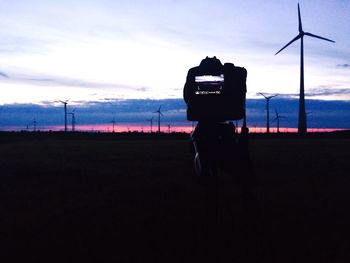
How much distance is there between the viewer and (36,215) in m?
8.96

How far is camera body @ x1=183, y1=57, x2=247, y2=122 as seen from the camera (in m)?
5.51

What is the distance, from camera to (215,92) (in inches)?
218

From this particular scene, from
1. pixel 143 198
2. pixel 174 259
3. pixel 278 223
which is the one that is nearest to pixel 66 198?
pixel 143 198

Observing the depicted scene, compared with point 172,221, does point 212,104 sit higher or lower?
higher

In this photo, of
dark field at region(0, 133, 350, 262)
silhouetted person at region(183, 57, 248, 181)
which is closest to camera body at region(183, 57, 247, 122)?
silhouetted person at region(183, 57, 248, 181)

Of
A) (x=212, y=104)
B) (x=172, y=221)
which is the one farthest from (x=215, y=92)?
(x=172, y=221)

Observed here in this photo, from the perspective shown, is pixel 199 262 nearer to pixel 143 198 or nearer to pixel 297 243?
pixel 297 243

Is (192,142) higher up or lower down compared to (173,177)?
higher up

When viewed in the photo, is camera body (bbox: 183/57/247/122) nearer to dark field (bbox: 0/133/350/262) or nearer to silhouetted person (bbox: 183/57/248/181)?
silhouetted person (bbox: 183/57/248/181)

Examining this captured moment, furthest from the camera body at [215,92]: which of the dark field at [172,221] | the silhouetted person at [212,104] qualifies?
the dark field at [172,221]

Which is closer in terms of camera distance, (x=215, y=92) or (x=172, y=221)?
(x=215, y=92)

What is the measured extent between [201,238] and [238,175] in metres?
1.38

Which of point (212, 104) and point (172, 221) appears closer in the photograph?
point (212, 104)

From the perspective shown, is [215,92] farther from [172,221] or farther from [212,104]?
[172,221]
